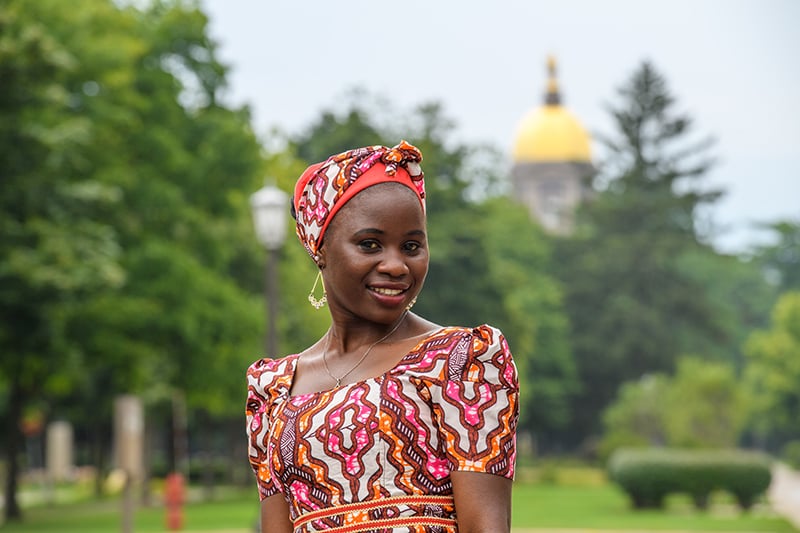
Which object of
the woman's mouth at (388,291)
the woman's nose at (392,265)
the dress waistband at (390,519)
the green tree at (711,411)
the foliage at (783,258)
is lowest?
the dress waistband at (390,519)

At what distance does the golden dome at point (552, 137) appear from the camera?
4341 inches

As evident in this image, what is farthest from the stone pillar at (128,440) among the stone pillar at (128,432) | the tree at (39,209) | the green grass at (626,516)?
the green grass at (626,516)

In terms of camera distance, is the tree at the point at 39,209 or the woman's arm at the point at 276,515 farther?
the tree at the point at 39,209

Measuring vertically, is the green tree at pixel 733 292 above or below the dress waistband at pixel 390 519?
above

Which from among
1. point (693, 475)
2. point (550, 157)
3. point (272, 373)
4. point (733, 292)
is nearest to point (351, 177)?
point (272, 373)

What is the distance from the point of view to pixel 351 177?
2934mm

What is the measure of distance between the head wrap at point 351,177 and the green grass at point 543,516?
2258 cm

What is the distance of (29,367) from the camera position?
26.8 metres

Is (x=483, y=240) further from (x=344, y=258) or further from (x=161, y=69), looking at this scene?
(x=344, y=258)

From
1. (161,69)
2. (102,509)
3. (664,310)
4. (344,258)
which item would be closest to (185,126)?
(161,69)

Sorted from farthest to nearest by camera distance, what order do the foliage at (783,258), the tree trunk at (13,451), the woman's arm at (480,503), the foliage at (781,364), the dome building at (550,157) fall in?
the dome building at (550,157), the foliage at (783,258), the foliage at (781,364), the tree trunk at (13,451), the woman's arm at (480,503)

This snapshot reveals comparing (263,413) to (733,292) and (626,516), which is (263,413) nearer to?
(626,516)

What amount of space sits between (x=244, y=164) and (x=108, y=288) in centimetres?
777

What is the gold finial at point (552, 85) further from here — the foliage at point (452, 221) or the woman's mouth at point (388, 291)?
the woman's mouth at point (388, 291)
